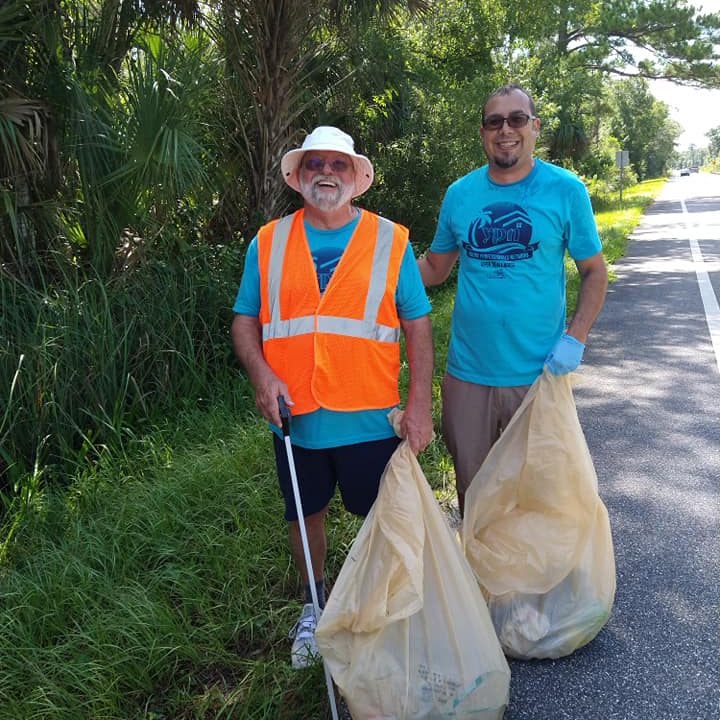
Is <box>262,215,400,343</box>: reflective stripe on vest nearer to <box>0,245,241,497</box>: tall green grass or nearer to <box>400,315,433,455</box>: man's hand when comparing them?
<box>400,315,433,455</box>: man's hand

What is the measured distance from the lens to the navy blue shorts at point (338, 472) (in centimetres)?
257

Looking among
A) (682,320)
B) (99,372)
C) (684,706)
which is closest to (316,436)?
(684,706)

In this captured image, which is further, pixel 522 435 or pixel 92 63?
pixel 92 63

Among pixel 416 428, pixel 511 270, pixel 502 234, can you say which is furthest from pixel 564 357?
pixel 416 428

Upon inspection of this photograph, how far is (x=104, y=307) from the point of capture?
16.5 ft

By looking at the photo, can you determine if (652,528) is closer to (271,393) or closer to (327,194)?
(271,393)

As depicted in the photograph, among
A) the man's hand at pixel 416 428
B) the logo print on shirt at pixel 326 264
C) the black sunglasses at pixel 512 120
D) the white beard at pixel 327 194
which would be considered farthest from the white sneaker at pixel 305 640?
the black sunglasses at pixel 512 120

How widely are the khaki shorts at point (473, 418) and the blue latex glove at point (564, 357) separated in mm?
166

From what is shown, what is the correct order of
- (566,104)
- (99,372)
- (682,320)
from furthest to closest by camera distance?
(566,104), (682,320), (99,372)

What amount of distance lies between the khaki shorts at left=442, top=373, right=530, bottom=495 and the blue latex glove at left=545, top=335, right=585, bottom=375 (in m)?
0.17

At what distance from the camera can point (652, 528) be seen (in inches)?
142

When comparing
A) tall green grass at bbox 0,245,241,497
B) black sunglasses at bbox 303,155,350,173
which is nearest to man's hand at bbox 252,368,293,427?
black sunglasses at bbox 303,155,350,173

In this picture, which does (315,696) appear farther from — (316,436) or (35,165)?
(35,165)

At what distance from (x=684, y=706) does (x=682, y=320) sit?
276 inches
